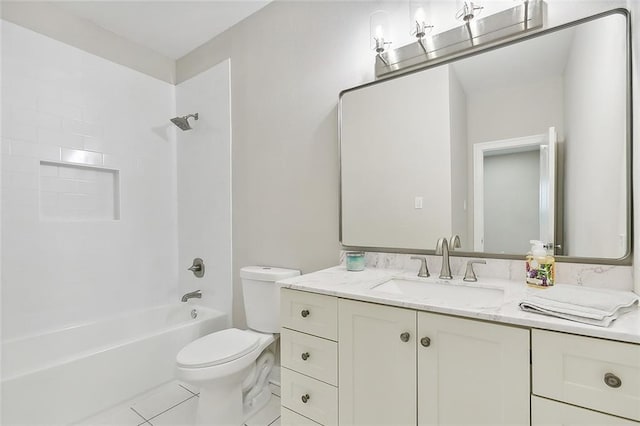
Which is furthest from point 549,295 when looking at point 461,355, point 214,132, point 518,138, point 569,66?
point 214,132

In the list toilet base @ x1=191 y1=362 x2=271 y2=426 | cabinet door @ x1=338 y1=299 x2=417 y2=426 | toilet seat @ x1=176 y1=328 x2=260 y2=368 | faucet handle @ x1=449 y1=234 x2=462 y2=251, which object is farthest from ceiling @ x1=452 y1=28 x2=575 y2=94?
toilet base @ x1=191 y1=362 x2=271 y2=426

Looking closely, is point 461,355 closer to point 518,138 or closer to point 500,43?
point 518,138

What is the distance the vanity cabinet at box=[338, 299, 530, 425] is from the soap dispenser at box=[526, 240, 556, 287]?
399mm

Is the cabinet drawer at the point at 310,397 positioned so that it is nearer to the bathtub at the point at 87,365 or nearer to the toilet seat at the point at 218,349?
the toilet seat at the point at 218,349

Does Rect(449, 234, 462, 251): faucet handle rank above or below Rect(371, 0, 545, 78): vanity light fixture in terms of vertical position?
below

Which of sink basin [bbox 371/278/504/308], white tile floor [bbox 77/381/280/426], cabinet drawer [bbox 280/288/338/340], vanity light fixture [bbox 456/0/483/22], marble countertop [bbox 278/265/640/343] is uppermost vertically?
vanity light fixture [bbox 456/0/483/22]

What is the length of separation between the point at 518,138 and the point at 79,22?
2965 mm

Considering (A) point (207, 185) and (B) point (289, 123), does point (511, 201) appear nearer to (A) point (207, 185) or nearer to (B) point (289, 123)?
(B) point (289, 123)

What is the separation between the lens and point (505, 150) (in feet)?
4.25

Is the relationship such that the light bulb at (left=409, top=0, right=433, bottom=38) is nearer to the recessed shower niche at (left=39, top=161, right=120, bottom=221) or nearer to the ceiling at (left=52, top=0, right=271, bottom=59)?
the ceiling at (left=52, top=0, right=271, bottom=59)

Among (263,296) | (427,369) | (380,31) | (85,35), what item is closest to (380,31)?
(380,31)

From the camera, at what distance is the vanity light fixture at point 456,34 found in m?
1.25

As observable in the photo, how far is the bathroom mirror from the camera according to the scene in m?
1.10

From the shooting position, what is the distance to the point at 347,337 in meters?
1.18
